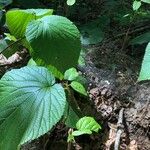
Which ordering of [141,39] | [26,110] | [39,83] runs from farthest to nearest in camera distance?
[141,39] → [39,83] → [26,110]

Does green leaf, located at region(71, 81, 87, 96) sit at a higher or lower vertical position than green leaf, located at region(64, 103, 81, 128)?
higher

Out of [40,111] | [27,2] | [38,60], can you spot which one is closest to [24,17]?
[38,60]

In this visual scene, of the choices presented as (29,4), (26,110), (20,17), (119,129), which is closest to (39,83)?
(26,110)

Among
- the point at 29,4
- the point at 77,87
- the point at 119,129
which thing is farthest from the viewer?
the point at 29,4

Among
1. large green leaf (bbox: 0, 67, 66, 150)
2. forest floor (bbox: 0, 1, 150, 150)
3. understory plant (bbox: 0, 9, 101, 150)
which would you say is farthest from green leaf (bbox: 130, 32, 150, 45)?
large green leaf (bbox: 0, 67, 66, 150)

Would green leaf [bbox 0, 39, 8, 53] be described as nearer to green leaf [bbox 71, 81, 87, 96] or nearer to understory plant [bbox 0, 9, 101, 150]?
understory plant [bbox 0, 9, 101, 150]

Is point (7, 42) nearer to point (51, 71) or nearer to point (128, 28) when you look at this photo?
point (51, 71)

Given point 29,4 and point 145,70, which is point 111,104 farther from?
point 29,4
